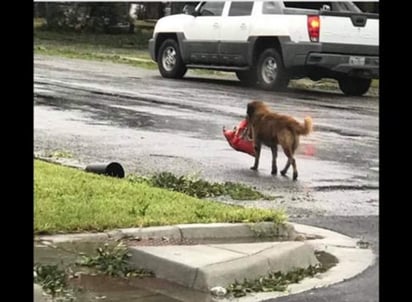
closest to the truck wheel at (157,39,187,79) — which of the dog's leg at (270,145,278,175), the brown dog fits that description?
the brown dog

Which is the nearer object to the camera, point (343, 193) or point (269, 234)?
point (269, 234)

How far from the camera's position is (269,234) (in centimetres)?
548

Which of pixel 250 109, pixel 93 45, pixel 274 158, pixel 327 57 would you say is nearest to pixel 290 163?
pixel 274 158

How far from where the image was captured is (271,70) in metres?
7.24

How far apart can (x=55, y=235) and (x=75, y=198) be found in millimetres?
827

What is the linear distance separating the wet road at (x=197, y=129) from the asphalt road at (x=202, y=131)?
0.4 inches

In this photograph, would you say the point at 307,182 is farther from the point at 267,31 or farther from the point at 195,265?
the point at 195,265

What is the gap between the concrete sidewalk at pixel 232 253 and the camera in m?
4.40

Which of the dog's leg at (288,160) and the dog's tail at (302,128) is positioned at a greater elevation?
A: the dog's tail at (302,128)

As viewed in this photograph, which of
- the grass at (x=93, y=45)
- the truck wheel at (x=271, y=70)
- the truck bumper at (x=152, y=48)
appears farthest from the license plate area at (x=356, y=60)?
the grass at (x=93, y=45)

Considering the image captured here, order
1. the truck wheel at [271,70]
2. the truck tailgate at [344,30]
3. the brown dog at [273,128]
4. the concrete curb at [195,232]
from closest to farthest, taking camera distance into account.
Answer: the concrete curb at [195,232], the truck tailgate at [344,30], the brown dog at [273,128], the truck wheel at [271,70]

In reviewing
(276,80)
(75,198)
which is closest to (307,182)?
(276,80)

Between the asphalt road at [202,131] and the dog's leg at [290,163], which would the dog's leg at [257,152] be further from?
the dog's leg at [290,163]

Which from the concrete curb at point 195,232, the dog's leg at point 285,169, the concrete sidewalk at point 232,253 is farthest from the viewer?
the dog's leg at point 285,169
